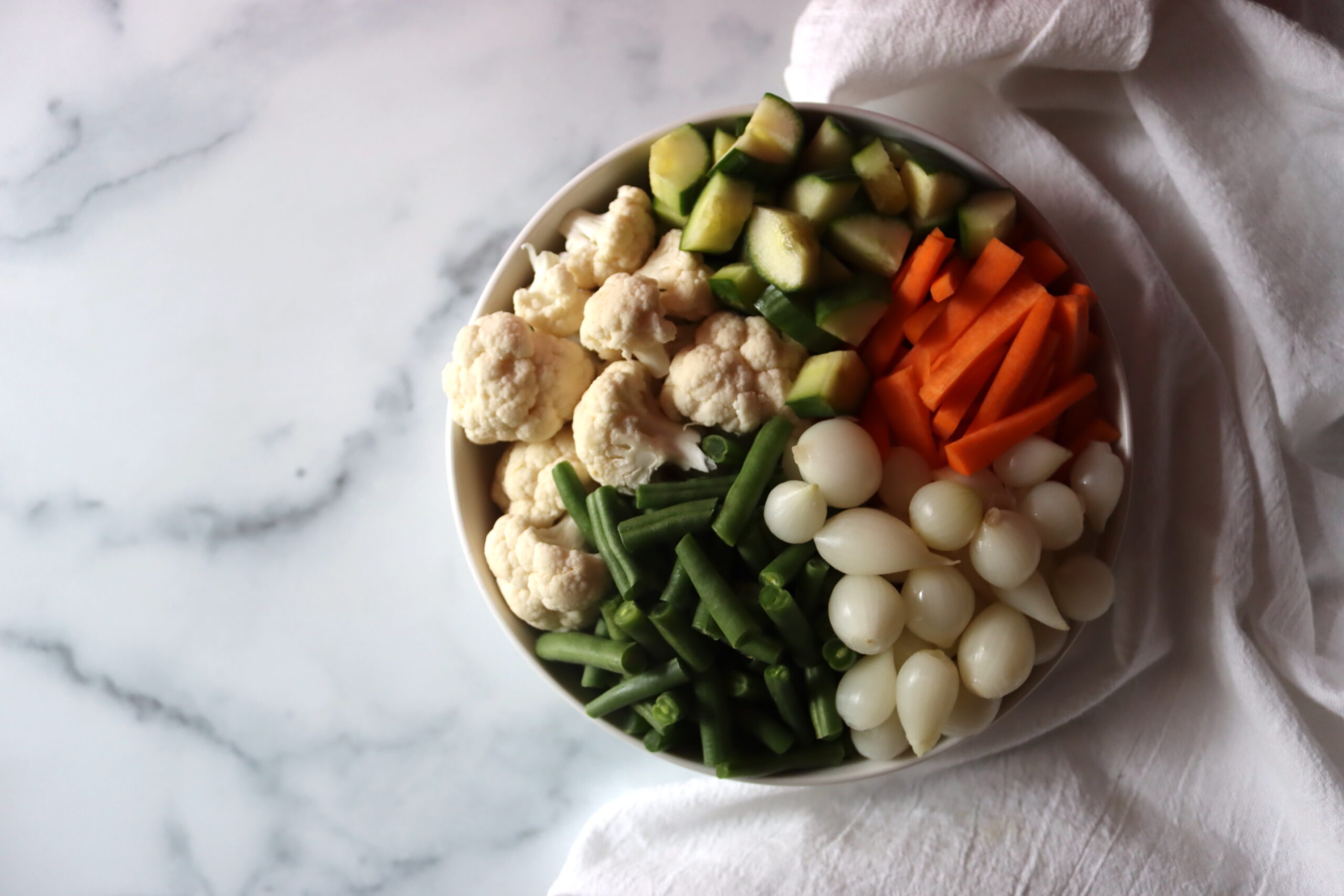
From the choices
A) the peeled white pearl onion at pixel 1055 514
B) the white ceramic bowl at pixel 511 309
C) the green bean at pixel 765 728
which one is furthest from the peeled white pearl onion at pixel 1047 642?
the green bean at pixel 765 728

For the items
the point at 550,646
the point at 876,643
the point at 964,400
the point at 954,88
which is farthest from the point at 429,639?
the point at 954,88

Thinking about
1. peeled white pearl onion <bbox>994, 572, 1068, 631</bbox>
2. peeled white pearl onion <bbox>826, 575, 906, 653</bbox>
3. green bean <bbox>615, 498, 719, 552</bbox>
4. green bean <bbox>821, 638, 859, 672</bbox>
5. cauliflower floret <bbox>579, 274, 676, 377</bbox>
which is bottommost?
green bean <bbox>821, 638, 859, 672</bbox>

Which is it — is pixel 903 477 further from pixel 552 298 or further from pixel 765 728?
pixel 552 298

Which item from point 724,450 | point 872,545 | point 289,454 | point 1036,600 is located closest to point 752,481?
point 724,450

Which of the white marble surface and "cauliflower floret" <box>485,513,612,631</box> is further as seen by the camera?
the white marble surface

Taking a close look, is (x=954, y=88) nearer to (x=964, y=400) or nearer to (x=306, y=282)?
(x=964, y=400)

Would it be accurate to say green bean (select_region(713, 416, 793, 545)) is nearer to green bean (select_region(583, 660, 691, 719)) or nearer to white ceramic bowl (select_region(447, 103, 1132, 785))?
green bean (select_region(583, 660, 691, 719))

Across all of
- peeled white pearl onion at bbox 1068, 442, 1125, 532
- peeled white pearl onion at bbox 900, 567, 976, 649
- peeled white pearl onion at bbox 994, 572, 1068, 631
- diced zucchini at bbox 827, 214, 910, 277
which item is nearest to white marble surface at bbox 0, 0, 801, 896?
diced zucchini at bbox 827, 214, 910, 277
